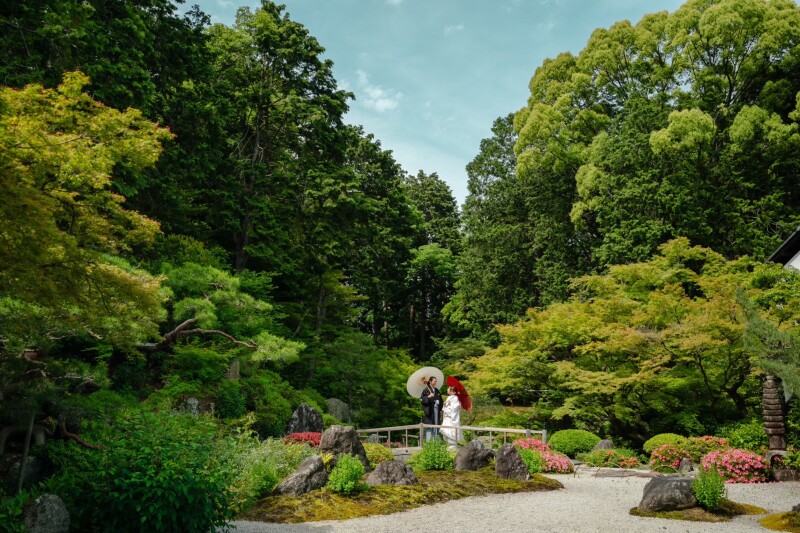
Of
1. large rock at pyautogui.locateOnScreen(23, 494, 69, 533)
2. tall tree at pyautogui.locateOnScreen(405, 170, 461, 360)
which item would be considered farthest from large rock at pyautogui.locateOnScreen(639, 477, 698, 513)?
tall tree at pyautogui.locateOnScreen(405, 170, 461, 360)

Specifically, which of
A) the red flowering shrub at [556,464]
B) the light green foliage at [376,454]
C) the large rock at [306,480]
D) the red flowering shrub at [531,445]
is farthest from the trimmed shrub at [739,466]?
the large rock at [306,480]

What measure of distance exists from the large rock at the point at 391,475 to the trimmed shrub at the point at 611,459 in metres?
6.20

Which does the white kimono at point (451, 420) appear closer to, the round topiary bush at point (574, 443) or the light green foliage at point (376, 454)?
the light green foliage at point (376, 454)

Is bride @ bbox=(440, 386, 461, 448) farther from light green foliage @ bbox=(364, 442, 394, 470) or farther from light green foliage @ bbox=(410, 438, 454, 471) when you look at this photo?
light green foliage @ bbox=(364, 442, 394, 470)

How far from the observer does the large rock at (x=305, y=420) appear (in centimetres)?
1555

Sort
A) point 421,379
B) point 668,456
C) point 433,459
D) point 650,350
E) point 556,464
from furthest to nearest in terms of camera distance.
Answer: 1. point 421,379
2. point 650,350
3. point 556,464
4. point 668,456
5. point 433,459

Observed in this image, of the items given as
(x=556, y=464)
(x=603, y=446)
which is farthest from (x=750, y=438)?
(x=556, y=464)

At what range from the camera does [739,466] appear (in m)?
10.8

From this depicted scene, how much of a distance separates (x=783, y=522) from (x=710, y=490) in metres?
0.82

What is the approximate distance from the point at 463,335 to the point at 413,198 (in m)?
10.5

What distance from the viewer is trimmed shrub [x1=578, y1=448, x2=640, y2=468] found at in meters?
13.0

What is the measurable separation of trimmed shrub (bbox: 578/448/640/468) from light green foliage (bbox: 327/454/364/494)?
732 cm

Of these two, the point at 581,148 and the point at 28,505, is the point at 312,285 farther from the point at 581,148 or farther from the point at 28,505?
the point at 28,505

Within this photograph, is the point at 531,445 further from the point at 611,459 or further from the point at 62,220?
the point at 62,220
